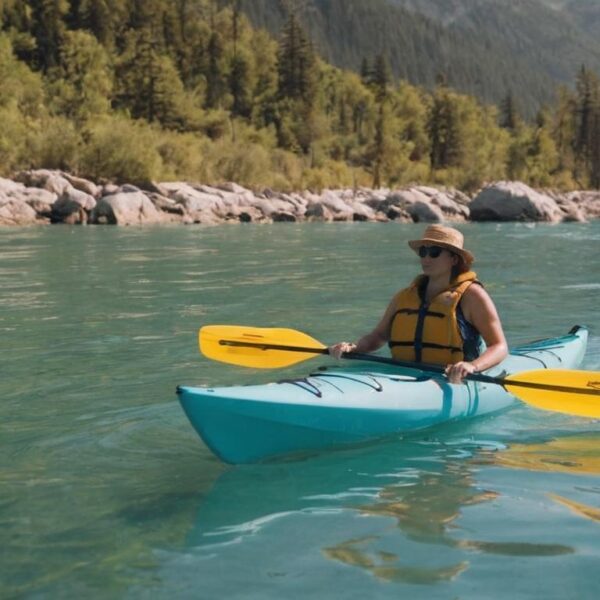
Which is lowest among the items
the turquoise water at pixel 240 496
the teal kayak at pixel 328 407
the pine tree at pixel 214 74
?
the turquoise water at pixel 240 496

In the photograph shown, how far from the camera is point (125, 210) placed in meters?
25.3

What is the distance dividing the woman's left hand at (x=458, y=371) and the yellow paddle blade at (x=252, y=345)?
1.00 m

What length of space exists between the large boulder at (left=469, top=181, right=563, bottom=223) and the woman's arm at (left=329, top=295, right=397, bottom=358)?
28.8 metres

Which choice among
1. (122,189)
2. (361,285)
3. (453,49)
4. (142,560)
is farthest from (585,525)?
(453,49)

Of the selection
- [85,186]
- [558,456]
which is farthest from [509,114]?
[558,456]

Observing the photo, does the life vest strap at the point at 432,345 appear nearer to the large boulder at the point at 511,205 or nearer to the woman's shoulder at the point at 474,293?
the woman's shoulder at the point at 474,293

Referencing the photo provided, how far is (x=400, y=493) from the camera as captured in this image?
140 inches

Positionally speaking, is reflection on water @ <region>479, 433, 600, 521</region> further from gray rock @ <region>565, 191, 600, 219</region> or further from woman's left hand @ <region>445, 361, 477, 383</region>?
gray rock @ <region>565, 191, 600, 219</region>

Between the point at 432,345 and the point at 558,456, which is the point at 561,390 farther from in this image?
the point at 432,345

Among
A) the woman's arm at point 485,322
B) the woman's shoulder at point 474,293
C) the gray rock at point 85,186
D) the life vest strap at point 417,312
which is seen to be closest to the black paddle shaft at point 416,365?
the woman's arm at point 485,322

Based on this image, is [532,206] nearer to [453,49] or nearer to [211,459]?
[211,459]

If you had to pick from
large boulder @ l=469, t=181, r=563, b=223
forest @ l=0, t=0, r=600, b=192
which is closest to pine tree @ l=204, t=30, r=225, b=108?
forest @ l=0, t=0, r=600, b=192

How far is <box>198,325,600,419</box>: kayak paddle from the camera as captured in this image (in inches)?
168

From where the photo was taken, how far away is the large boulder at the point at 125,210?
2500 centimetres
